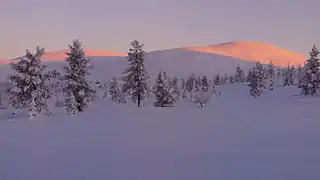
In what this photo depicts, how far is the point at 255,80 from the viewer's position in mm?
85000

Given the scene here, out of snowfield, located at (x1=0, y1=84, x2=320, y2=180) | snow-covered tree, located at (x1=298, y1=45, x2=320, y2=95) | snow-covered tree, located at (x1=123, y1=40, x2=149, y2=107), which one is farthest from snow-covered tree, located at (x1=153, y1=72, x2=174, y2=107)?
snowfield, located at (x1=0, y1=84, x2=320, y2=180)

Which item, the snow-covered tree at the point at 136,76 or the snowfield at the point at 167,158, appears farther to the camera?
the snow-covered tree at the point at 136,76

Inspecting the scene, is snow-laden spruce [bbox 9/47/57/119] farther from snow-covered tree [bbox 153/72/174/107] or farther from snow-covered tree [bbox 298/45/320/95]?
snow-covered tree [bbox 298/45/320/95]

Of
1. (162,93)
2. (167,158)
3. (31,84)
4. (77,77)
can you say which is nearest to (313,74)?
(162,93)

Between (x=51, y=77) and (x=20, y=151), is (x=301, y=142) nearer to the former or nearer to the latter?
(x=20, y=151)

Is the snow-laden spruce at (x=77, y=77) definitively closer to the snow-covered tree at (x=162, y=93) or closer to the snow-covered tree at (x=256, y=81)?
the snow-covered tree at (x=162, y=93)

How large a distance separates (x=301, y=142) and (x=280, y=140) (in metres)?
0.97

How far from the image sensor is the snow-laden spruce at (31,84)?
129 feet

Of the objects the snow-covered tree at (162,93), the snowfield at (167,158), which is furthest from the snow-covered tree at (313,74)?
the snowfield at (167,158)

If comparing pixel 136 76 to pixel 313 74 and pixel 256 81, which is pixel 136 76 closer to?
pixel 313 74

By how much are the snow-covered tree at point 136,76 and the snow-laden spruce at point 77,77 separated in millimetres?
9098

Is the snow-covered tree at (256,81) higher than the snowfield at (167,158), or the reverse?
the snow-covered tree at (256,81)

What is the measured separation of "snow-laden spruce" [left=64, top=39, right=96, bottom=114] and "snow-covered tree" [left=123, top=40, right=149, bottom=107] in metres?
9.10

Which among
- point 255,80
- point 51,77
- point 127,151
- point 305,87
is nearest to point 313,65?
point 305,87
